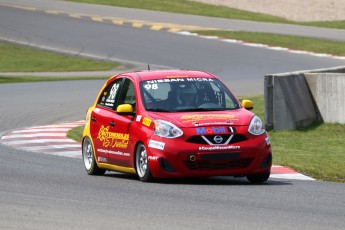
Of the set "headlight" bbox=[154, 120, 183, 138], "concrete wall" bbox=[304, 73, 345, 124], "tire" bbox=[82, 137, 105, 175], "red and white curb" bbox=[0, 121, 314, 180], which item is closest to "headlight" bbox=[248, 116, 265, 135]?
"headlight" bbox=[154, 120, 183, 138]

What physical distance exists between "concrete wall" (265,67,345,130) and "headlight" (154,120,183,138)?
732 centimetres

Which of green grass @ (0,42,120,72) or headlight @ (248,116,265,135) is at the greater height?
headlight @ (248,116,265,135)

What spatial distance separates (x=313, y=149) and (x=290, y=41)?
26.3 m

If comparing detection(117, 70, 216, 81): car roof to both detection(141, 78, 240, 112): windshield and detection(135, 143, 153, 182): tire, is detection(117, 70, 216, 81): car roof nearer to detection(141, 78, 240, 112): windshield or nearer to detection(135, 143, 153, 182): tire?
detection(141, 78, 240, 112): windshield

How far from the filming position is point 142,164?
497 inches

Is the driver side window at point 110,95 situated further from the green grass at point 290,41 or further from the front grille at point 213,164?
the green grass at point 290,41

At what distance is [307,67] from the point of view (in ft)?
117

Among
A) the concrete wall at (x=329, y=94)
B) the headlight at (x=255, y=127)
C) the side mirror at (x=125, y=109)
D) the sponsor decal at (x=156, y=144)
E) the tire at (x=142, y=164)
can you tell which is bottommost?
the concrete wall at (x=329, y=94)

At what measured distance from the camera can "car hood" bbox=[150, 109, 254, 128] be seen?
1227 cm

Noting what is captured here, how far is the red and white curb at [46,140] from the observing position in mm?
17812

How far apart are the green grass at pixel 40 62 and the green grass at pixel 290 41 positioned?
23.8 ft

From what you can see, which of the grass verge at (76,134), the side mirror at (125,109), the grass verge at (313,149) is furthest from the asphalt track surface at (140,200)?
the grass verge at (76,134)

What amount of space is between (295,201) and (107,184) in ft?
8.68

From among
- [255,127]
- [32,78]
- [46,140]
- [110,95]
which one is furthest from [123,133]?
[32,78]
